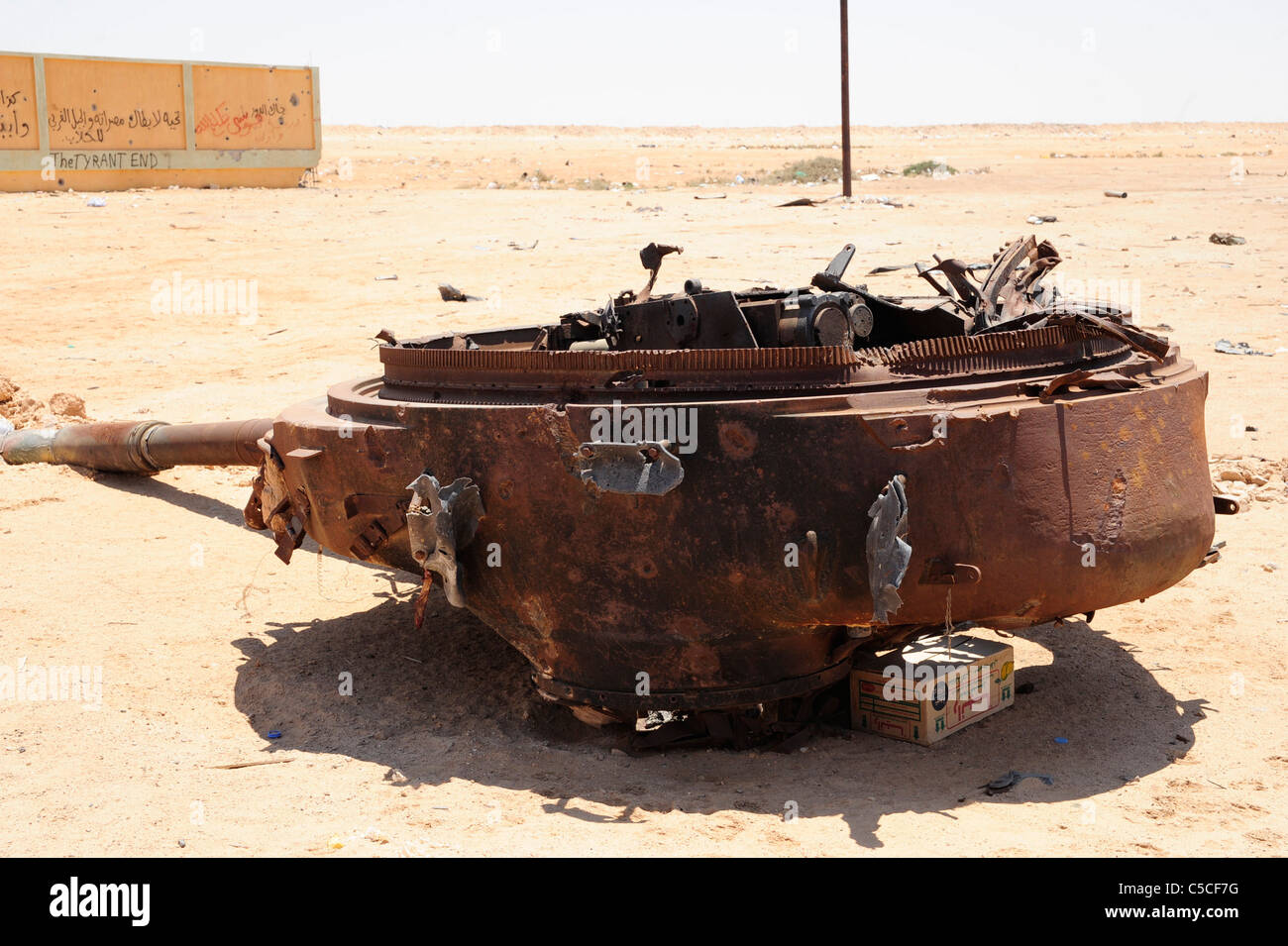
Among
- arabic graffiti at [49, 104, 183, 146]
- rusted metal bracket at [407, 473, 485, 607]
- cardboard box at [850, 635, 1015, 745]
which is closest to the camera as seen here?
rusted metal bracket at [407, 473, 485, 607]

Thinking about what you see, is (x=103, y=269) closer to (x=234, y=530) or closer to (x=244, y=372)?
(x=244, y=372)

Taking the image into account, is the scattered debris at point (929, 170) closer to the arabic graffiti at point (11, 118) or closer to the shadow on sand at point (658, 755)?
the arabic graffiti at point (11, 118)

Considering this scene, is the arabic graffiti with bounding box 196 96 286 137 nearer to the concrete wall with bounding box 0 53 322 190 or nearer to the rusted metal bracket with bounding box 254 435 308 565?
the concrete wall with bounding box 0 53 322 190

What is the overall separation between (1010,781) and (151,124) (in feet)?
68.2

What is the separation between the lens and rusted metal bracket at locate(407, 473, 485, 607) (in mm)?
4152

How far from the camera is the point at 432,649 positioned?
5355 mm

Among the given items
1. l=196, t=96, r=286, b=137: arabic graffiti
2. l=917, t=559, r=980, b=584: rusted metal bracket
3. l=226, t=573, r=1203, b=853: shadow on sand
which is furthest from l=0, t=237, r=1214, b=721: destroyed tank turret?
l=196, t=96, r=286, b=137: arabic graffiti

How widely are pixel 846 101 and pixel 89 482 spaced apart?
43.1 feet

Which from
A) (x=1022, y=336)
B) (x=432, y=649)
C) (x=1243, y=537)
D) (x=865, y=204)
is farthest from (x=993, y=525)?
(x=865, y=204)

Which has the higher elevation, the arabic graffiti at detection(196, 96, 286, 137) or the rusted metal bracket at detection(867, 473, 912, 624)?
the arabic graffiti at detection(196, 96, 286, 137)

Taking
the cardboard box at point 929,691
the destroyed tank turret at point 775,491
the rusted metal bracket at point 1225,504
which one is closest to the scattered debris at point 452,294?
the destroyed tank turret at point 775,491

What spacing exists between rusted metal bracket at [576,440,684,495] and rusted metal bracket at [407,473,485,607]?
439 mm

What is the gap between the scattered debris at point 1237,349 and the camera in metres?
9.74

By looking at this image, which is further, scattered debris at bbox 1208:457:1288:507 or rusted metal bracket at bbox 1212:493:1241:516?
scattered debris at bbox 1208:457:1288:507
